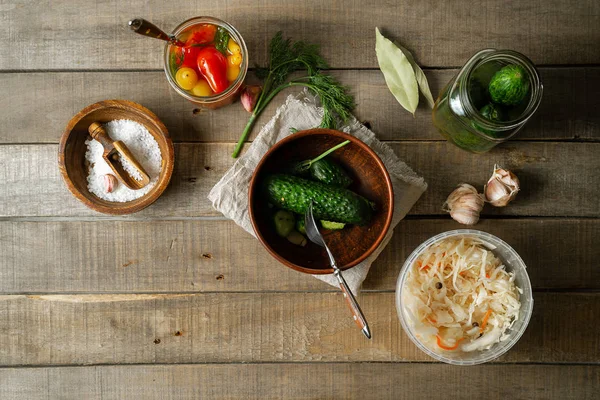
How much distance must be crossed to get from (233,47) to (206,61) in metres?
0.07

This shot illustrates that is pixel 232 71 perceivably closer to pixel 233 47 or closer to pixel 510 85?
pixel 233 47

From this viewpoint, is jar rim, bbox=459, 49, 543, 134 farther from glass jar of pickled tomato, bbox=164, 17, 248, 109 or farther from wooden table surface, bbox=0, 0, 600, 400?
glass jar of pickled tomato, bbox=164, 17, 248, 109

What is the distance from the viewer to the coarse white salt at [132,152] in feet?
3.80

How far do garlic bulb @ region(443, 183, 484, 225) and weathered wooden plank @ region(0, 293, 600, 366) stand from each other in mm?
237

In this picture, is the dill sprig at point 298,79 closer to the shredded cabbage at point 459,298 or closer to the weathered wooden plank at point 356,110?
the weathered wooden plank at point 356,110

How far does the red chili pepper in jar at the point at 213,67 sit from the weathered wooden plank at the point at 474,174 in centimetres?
15

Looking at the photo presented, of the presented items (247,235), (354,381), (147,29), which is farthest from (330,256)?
(147,29)

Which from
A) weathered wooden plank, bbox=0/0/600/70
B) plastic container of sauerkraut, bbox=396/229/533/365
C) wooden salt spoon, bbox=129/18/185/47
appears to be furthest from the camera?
weathered wooden plank, bbox=0/0/600/70

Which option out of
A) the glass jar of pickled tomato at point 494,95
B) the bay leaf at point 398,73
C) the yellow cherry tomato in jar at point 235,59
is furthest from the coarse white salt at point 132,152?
the glass jar of pickled tomato at point 494,95

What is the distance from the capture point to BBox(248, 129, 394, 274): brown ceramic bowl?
1055 millimetres

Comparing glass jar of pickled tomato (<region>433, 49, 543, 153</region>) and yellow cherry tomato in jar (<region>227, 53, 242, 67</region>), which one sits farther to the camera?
yellow cherry tomato in jar (<region>227, 53, 242, 67</region>)

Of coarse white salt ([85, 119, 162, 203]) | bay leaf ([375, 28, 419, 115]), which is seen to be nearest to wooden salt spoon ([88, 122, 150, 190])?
coarse white salt ([85, 119, 162, 203])

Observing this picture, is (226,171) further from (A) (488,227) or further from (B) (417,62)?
(A) (488,227)

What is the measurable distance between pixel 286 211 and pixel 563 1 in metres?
0.79
